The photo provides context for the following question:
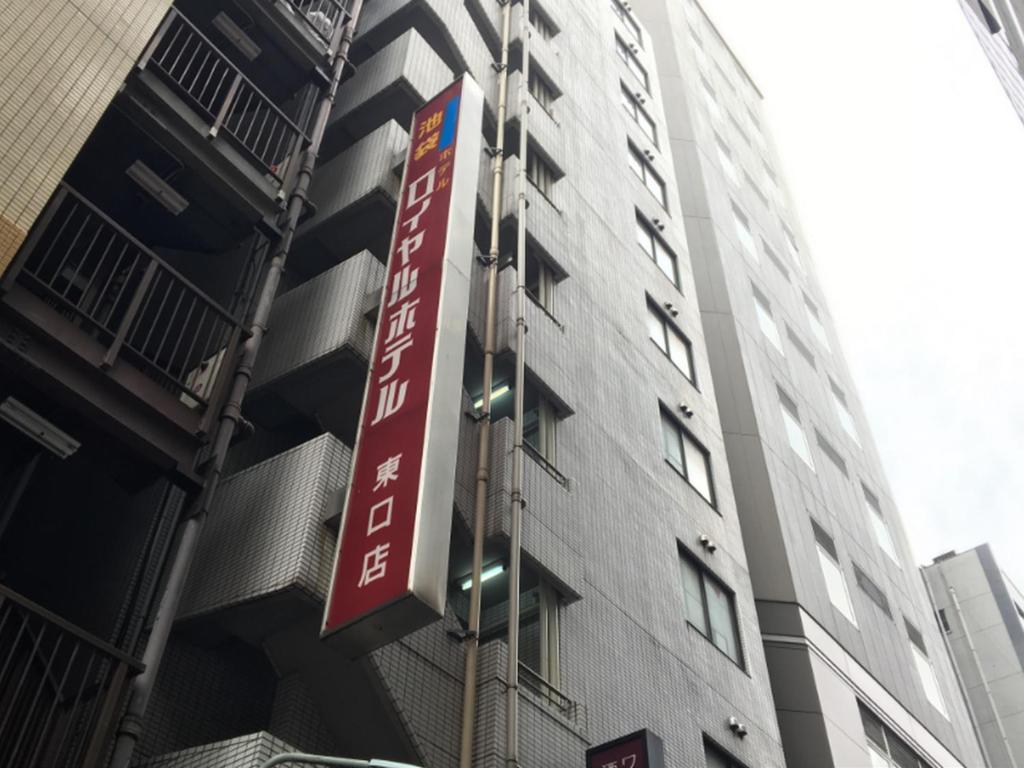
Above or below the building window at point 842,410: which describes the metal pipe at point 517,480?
below

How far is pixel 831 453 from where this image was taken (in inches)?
1148

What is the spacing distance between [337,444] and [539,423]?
4.83 m

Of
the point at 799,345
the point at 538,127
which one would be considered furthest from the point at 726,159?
the point at 538,127

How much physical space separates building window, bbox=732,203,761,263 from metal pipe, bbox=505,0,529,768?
48.5 ft

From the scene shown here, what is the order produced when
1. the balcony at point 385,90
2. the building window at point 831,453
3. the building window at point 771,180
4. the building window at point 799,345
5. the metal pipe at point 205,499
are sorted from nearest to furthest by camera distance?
the metal pipe at point 205,499
the balcony at point 385,90
the building window at point 831,453
the building window at point 799,345
the building window at point 771,180

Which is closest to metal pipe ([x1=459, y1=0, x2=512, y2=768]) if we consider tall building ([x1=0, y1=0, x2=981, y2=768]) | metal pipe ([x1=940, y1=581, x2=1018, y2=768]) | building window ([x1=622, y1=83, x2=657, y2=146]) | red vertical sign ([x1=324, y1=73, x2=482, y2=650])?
tall building ([x1=0, y1=0, x2=981, y2=768])

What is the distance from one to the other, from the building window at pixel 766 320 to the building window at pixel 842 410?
4.14 metres

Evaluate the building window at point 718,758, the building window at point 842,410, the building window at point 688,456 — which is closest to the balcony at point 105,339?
the building window at point 718,758

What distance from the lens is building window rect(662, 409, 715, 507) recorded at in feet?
62.0

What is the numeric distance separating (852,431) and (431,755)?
26.7 metres

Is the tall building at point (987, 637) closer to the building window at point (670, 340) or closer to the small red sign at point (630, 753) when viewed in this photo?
the building window at point (670, 340)

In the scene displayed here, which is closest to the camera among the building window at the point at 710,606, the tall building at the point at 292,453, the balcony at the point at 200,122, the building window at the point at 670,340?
the tall building at the point at 292,453

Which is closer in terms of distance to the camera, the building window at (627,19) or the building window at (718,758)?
the building window at (718,758)

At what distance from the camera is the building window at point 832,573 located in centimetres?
2253
